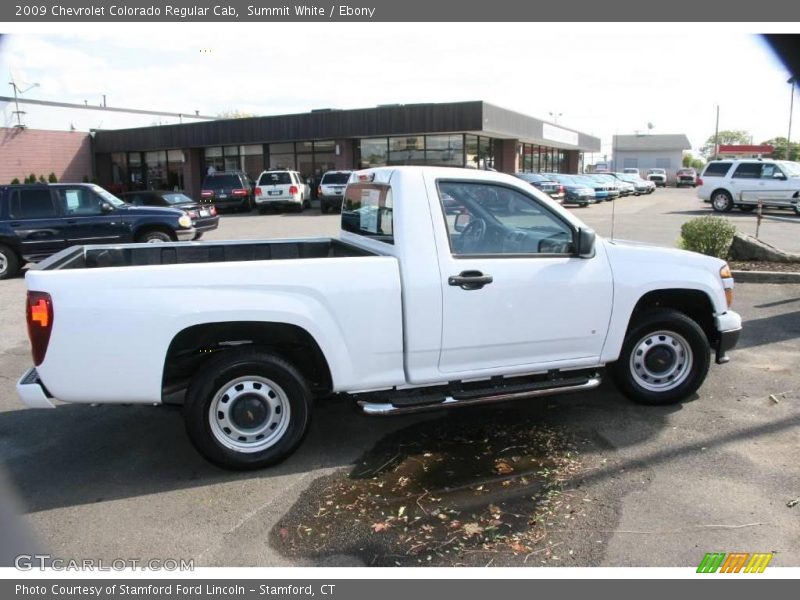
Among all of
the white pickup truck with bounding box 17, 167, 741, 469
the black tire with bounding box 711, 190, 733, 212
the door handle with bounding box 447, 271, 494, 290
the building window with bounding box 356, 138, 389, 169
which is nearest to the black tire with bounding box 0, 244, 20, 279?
the white pickup truck with bounding box 17, 167, 741, 469

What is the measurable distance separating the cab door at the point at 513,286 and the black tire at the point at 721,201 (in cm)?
2302

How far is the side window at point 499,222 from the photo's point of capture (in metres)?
4.57

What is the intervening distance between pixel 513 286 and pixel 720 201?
23.9 metres

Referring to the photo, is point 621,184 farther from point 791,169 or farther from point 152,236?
point 152,236

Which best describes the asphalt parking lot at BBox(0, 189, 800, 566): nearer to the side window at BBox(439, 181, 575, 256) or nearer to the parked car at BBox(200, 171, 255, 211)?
the side window at BBox(439, 181, 575, 256)

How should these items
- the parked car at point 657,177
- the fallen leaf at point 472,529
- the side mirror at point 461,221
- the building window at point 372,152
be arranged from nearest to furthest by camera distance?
the fallen leaf at point 472,529, the side mirror at point 461,221, the building window at point 372,152, the parked car at point 657,177

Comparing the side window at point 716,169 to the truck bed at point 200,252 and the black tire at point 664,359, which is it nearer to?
the black tire at point 664,359

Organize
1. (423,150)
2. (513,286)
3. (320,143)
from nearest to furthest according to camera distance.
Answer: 1. (513,286)
2. (423,150)
3. (320,143)

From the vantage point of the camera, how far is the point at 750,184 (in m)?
23.9

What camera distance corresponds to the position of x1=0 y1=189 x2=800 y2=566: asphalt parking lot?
338 centimetres

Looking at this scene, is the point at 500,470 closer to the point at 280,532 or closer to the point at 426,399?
the point at 426,399

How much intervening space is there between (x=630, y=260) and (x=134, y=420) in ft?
13.4

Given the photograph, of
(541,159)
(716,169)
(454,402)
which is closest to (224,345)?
(454,402)

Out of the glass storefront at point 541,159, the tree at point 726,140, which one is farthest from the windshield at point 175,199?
the tree at point 726,140
